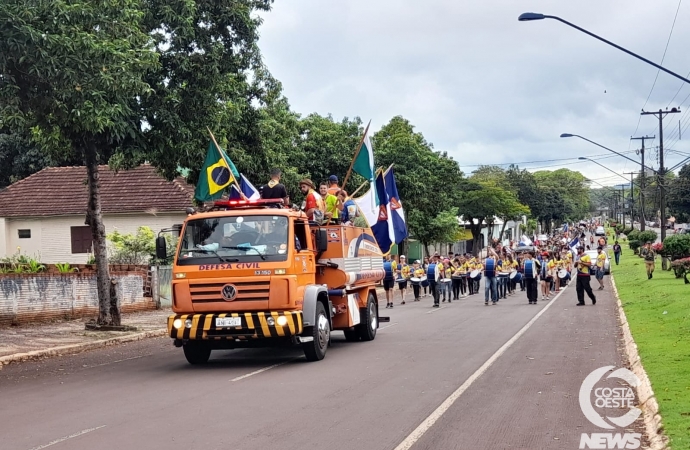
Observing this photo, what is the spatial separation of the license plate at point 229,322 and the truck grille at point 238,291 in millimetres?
293

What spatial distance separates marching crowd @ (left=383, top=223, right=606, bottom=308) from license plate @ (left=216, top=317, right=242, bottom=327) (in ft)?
52.0

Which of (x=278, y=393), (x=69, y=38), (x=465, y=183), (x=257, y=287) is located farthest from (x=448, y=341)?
(x=465, y=183)

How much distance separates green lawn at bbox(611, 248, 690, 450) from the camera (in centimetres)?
827

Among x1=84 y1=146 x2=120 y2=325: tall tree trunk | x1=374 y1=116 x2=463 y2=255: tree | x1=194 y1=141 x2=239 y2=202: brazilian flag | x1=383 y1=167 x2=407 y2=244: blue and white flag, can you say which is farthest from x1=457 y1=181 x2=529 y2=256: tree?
x1=194 y1=141 x2=239 y2=202: brazilian flag

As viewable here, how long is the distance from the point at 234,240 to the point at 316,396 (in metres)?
3.80

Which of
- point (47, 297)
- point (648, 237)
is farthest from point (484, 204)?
point (47, 297)

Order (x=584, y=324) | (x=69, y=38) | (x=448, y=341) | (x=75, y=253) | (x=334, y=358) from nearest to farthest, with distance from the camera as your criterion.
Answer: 1. (x=69, y=38)
2. (x=334, y=358)
3. (x=448, y=341)
4. (x=584, y=324)
5. (x=75, y=253)

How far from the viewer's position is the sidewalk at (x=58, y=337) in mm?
15724

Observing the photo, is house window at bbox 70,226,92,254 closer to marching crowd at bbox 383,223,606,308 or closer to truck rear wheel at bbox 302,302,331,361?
marching crowd at bbox 383,223,606,308

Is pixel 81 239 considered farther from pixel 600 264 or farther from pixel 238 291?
pixel 238 291

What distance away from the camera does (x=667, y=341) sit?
569 inches

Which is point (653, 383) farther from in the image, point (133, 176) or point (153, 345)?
point (133, 176)

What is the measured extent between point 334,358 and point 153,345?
210 inches

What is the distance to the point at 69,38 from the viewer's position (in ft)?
42.2
